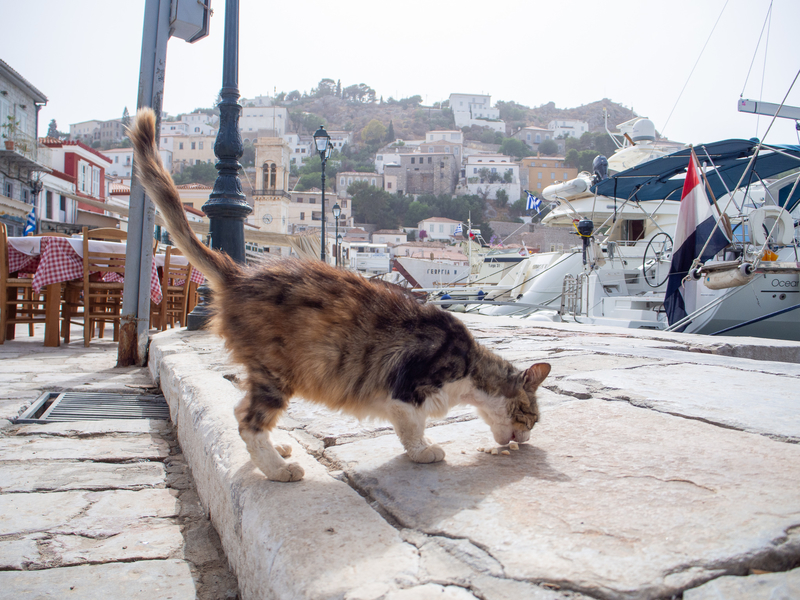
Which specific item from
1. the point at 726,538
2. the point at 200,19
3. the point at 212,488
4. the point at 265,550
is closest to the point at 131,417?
the point at 212,488

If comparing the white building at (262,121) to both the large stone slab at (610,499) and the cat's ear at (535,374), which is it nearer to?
the cat's ear at (535,374)

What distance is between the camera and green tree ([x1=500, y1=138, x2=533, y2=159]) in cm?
10175

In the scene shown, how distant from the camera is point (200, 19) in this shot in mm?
4312

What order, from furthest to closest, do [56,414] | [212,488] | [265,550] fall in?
[56,414], [212,488], [265,550]

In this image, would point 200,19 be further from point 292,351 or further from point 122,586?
point 122,586

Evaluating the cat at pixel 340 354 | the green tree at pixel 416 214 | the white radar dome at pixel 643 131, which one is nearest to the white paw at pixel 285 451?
the cat at pixel 340 354

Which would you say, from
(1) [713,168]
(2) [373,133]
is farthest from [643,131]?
(2) [373,133]

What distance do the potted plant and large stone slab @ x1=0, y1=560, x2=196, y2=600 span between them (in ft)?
86.9

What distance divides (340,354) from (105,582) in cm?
81

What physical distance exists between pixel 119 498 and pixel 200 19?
3864 millimetres

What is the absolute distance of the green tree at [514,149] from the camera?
334 ft

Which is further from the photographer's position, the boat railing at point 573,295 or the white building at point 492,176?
the white building at point 492,176

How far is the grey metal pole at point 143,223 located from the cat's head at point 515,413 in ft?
11.5

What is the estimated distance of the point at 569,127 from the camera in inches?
4464
